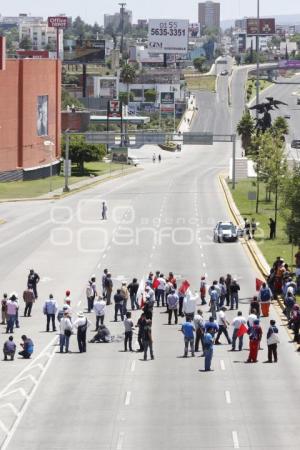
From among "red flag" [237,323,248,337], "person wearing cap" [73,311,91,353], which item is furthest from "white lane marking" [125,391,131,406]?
"red flag" [237,323,248,337]

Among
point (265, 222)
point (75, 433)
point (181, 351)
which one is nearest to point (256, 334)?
point (181, 351)

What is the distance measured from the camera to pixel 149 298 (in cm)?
4141

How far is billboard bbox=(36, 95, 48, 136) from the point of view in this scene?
127 meters

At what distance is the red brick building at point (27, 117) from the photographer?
118 metres

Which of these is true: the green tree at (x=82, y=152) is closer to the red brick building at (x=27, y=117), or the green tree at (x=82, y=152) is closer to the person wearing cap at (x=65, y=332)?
the red brick building at (x=27, y=117)

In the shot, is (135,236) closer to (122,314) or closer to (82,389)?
(122,314)

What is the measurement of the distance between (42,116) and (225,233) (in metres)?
63.6

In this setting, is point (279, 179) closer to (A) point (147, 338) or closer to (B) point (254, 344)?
(A) point (147, 338)

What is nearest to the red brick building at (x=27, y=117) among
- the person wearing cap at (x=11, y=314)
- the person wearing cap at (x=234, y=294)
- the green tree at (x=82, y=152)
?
the green tree at (x=82, y=152)

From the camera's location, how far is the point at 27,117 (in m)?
124

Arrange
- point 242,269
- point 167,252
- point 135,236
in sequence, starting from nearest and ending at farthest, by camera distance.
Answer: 1. point 242,269
2. point 167,252
3. point 135,236

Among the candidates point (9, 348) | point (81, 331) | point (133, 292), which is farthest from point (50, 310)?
point (133, 292)

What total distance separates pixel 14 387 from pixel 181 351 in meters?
6.52

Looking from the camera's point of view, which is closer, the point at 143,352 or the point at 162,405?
the point at 162,405
